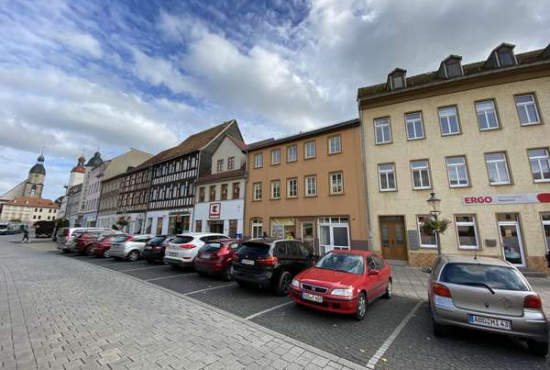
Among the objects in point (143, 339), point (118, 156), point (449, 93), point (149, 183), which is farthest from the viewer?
point (118, 156)

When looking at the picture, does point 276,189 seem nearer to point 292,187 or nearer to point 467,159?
point 292,187

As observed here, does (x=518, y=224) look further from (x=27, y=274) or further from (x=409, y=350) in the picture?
(x=27, y=274)

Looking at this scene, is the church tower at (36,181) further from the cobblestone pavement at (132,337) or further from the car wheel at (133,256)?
the cobblestone pavement at (132,337)

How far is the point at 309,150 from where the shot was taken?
18.7m

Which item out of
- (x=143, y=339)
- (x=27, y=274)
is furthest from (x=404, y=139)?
(x=27, y=274)

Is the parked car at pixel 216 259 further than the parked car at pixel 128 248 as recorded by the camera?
No

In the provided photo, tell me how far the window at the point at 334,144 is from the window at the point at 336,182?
1.69 meters

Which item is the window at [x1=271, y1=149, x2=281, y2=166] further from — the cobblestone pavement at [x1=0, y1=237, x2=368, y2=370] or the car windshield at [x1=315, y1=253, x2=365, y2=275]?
the cobblestone pavement at [x1=0, y1=237, x2=368, y2=370]

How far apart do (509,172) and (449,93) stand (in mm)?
5602

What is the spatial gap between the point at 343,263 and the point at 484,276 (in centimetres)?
286

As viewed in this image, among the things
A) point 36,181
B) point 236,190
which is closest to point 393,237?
point 236,190

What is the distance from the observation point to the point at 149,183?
106ft

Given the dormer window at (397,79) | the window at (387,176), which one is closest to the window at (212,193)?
the window at (387,176)

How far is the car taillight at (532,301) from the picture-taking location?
154 inches
